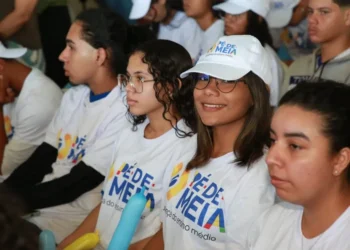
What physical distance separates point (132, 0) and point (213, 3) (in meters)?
0.52

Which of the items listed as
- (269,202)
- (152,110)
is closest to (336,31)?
(152,110)

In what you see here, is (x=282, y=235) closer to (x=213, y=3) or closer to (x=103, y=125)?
(x=103, y=125)

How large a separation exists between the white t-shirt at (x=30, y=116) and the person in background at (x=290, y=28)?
43.2 inches

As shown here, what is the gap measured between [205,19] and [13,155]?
108 centimetres

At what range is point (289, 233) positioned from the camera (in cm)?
112

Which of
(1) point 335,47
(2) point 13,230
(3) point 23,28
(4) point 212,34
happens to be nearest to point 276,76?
(1) point 335,47

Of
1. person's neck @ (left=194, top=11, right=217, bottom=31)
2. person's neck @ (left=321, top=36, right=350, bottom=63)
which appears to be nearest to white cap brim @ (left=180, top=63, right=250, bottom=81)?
person's neck @ (left=321, top=36, right=350, bottom=63)

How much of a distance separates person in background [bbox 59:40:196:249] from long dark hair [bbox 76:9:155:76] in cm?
29

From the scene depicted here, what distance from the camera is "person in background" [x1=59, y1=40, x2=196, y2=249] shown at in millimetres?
1523

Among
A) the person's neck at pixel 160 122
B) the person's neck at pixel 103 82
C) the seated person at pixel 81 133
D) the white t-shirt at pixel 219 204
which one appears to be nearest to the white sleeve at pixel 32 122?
the seated person at pixel 81 133

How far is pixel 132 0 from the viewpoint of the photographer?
2924 millimetres

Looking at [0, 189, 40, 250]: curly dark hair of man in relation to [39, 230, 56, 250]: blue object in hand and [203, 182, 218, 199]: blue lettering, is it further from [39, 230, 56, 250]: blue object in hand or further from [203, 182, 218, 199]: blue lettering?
[203, 182, 218, 199]: blue lettering

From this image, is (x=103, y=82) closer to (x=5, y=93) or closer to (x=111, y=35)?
(x=111, y=35)

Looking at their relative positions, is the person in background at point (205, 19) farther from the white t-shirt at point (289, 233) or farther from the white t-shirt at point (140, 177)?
the white t-shirt at point (289, 233)
